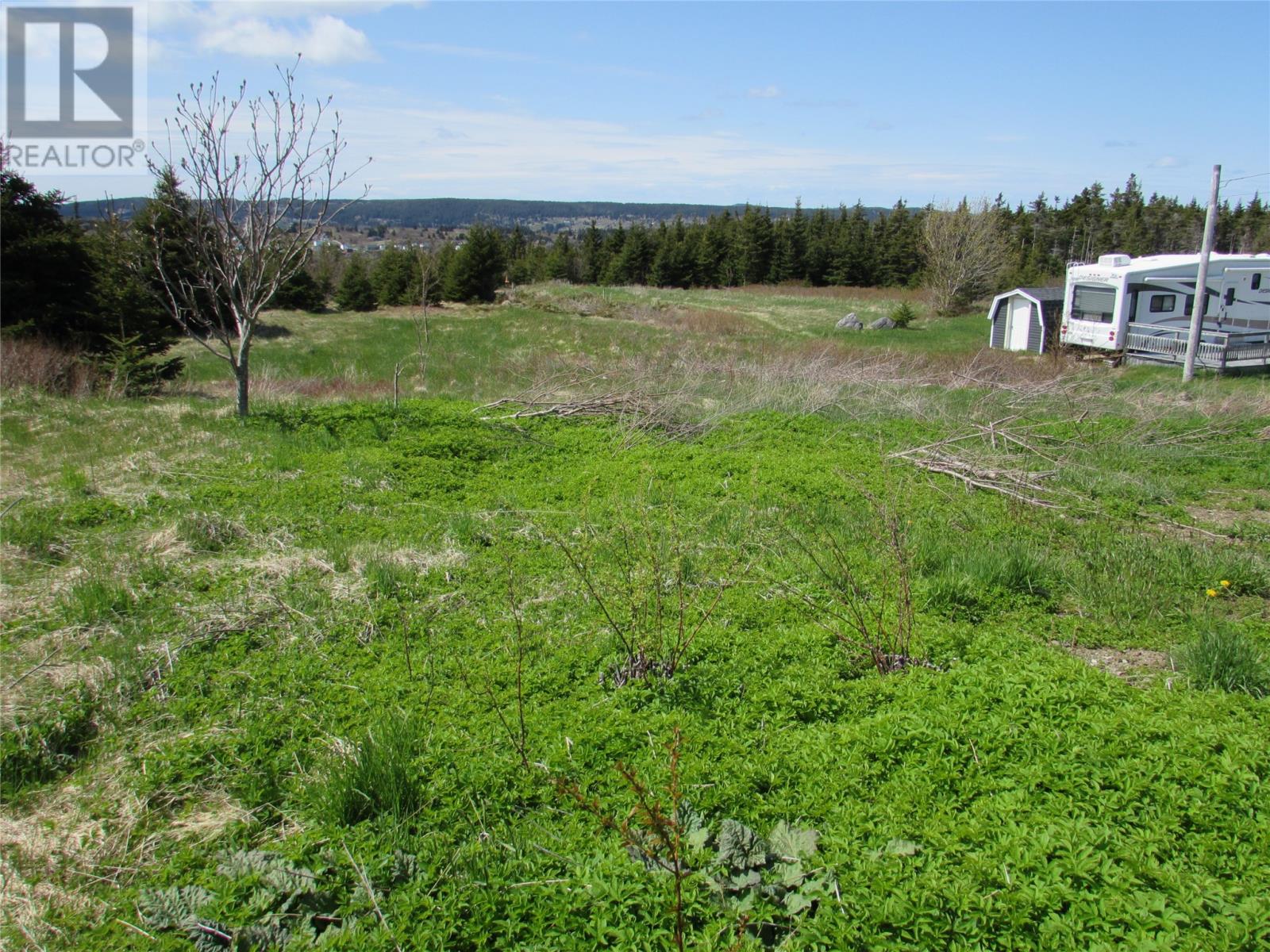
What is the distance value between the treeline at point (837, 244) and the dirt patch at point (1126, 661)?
170 ft

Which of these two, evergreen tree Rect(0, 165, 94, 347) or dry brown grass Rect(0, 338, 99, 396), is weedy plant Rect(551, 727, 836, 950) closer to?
dry brown grass Rect(0, 338, 99, 396)

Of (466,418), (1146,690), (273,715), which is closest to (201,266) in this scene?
(466,418)

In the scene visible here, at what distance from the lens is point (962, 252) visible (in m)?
39.2

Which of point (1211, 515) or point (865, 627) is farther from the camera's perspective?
point (1211, 515)

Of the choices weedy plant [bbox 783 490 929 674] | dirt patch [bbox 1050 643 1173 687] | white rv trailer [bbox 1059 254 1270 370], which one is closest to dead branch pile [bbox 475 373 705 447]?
weedy plant [bbox 783 490 929 674]

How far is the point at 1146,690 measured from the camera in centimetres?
391

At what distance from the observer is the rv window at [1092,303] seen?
22.9 metres

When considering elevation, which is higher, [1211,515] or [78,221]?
[78,221]

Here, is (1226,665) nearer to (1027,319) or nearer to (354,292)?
(1027,319)

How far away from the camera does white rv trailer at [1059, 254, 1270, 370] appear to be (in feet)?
70.4

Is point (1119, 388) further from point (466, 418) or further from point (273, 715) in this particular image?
point (273, 715)

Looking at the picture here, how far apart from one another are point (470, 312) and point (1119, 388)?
29.6 metres

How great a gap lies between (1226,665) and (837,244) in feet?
192

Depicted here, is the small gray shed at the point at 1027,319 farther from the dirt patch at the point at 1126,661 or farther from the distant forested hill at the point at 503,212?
the distant forested hill at the point at 503,212
